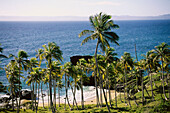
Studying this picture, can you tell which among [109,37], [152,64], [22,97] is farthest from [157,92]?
[22,97]

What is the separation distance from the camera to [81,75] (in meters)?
42.6

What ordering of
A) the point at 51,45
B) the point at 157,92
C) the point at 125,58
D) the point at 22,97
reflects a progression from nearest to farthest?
the point at 51,45
the point at 125,58
the point at 157,92
the point at 22,97

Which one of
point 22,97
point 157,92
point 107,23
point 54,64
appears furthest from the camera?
point 22,97

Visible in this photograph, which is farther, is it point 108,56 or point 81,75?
point 81,75

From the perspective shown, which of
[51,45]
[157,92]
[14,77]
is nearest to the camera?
[51,45]

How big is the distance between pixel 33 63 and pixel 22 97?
27.1m

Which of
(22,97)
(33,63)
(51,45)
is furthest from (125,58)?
(22,97)

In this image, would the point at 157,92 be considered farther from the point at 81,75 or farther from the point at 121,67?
the point at 81,75

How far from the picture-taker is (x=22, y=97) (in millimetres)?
63062

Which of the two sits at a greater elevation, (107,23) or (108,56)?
(107,23)

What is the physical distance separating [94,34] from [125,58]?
608 inches

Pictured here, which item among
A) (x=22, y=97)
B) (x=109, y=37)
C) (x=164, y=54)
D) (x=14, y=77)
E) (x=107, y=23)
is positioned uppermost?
(x=107, y=23)

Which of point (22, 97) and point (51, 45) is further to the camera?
point (22, 97)

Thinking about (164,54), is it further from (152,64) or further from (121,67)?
(121,67)
